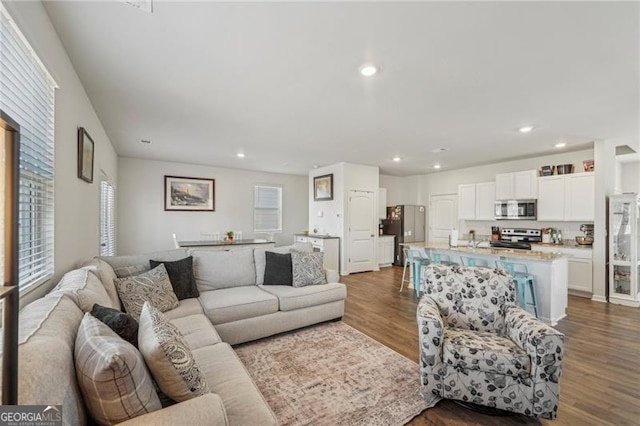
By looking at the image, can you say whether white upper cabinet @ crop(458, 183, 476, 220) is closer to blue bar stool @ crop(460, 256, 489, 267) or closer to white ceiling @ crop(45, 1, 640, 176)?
white ceiling @ crop(45, 1, 640, 176)

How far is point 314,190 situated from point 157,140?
12.0 feet

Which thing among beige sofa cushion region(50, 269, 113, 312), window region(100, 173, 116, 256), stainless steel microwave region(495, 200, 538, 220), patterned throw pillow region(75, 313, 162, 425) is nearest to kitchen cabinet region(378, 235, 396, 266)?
stainless steel microwave region(495, 200, 538, 220)

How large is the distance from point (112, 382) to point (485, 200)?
265 inches

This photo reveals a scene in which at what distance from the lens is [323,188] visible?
669 centimetres

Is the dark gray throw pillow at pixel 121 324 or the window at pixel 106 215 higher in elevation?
the window at pixel 106 215

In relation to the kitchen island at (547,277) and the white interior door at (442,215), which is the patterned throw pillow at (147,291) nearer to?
the kitchen island at (547,277)

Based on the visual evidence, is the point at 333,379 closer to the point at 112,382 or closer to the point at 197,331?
the point at 197,331

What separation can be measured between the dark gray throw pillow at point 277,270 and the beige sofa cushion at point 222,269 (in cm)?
19

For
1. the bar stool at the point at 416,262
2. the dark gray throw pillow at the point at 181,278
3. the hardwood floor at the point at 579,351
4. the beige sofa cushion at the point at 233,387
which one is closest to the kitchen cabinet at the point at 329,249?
the hardwood floor at the point at 579,351

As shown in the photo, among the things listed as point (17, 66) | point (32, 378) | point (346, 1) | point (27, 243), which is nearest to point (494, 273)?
point (346, 1)

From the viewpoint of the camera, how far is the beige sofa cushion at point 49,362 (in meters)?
0.77

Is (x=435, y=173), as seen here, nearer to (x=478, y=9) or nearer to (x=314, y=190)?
(x=314, y=190)

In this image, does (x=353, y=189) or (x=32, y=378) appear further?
(x=353, y=189)

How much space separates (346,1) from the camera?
1.56 m
